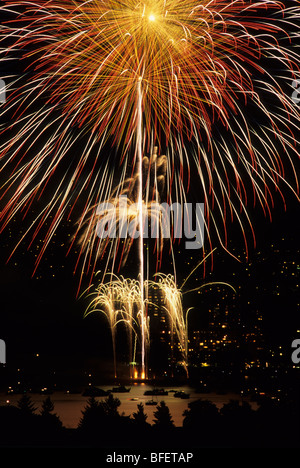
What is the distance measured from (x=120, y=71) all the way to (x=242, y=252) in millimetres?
21052

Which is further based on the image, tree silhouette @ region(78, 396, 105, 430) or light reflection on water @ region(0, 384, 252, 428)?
light reflection on water @ region(0, 384, 252, 428)

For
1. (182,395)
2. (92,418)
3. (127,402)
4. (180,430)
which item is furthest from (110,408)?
(182,395)

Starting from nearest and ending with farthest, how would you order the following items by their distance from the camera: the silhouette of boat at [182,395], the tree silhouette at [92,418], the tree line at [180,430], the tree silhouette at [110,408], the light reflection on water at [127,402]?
1. the tree line at [180,430]
2. the tree silhouette at [92,418]
3. the tree silhouette at [110,408]
4. the light reflection on water at [127,402]
5. the silhouette of boat at [182,395]

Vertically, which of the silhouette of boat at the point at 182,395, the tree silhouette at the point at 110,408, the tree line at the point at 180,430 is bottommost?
the tree line at the point at 180,430

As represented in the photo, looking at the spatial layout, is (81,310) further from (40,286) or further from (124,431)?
(124,431)

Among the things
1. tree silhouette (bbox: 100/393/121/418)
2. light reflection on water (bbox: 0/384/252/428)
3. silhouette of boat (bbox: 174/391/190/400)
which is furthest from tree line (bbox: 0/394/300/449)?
silhouette of boat (bbox: 174/391/190/400)

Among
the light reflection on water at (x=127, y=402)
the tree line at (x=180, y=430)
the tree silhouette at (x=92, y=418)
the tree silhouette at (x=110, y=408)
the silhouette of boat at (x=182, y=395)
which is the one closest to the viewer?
the tree line at (x=180, y=430)

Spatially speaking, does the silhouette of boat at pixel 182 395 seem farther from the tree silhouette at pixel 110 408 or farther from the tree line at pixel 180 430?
the tree line at pixel 180 430

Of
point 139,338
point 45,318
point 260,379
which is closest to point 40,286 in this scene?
point 45,318

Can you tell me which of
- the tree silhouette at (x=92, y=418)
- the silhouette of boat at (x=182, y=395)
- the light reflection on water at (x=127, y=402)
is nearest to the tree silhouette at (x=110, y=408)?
the tree silhouette at (x=92, y=418)

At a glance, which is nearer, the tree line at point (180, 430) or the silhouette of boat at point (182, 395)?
the tree line at point (180, 430)

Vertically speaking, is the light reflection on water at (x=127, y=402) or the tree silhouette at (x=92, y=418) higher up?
the light reflection on water at (x=127, y=402)

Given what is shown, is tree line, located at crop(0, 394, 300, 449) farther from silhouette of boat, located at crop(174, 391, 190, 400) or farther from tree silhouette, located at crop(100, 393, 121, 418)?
silhouette of boat, located at crop(174, 391, 190, 400)

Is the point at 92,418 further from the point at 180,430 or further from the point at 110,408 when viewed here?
the point at 180,430
